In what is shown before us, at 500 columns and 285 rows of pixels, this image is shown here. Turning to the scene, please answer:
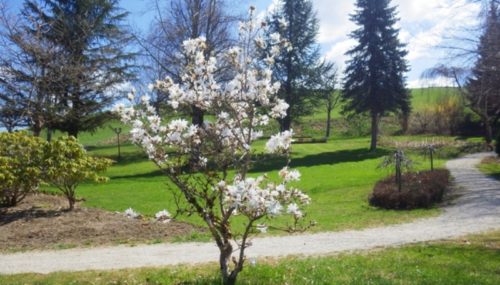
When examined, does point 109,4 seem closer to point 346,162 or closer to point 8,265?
point 346,162

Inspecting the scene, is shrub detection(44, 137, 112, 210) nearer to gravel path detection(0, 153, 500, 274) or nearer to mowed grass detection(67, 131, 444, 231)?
mowed grass detection(67, 131, 444, 231)

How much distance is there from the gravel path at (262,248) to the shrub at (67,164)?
13.2 ft

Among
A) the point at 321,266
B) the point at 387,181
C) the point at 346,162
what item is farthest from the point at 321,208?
the point at 346,162

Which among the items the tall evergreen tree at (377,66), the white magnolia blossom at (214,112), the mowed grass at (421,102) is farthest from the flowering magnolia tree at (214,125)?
the mowed grass at (421,102)

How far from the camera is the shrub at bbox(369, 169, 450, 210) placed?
1411 cm

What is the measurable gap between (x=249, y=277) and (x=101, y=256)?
3.65 meters

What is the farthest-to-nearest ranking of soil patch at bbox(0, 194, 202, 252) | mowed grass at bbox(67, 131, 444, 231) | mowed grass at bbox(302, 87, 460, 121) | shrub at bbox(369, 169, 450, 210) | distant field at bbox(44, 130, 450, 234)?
mowed grass at bbox(302, 87, 460, 121), shrub at bbox(369, 169, 450, 210), distant field at bbox(44, 130, 450, 234), mowed grass at bbox(67, 131, 444, 231), soil patch at bbox(0, 194, 202, 252)

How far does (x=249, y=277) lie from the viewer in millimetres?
6285

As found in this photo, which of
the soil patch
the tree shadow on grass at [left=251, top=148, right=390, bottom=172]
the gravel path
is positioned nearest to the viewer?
the gravel path

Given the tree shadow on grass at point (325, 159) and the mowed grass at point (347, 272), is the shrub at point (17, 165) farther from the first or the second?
the tree shadow on grass at point (325, 159)

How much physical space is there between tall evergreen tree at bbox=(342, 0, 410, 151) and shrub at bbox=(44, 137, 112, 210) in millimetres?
23224

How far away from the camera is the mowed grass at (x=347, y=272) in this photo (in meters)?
6.15

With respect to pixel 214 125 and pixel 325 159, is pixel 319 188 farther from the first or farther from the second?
pixel 214 125

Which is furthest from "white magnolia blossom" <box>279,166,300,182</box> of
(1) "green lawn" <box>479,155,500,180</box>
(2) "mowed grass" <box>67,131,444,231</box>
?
(1) "green lawn" <box>479,155,500,180</box>
